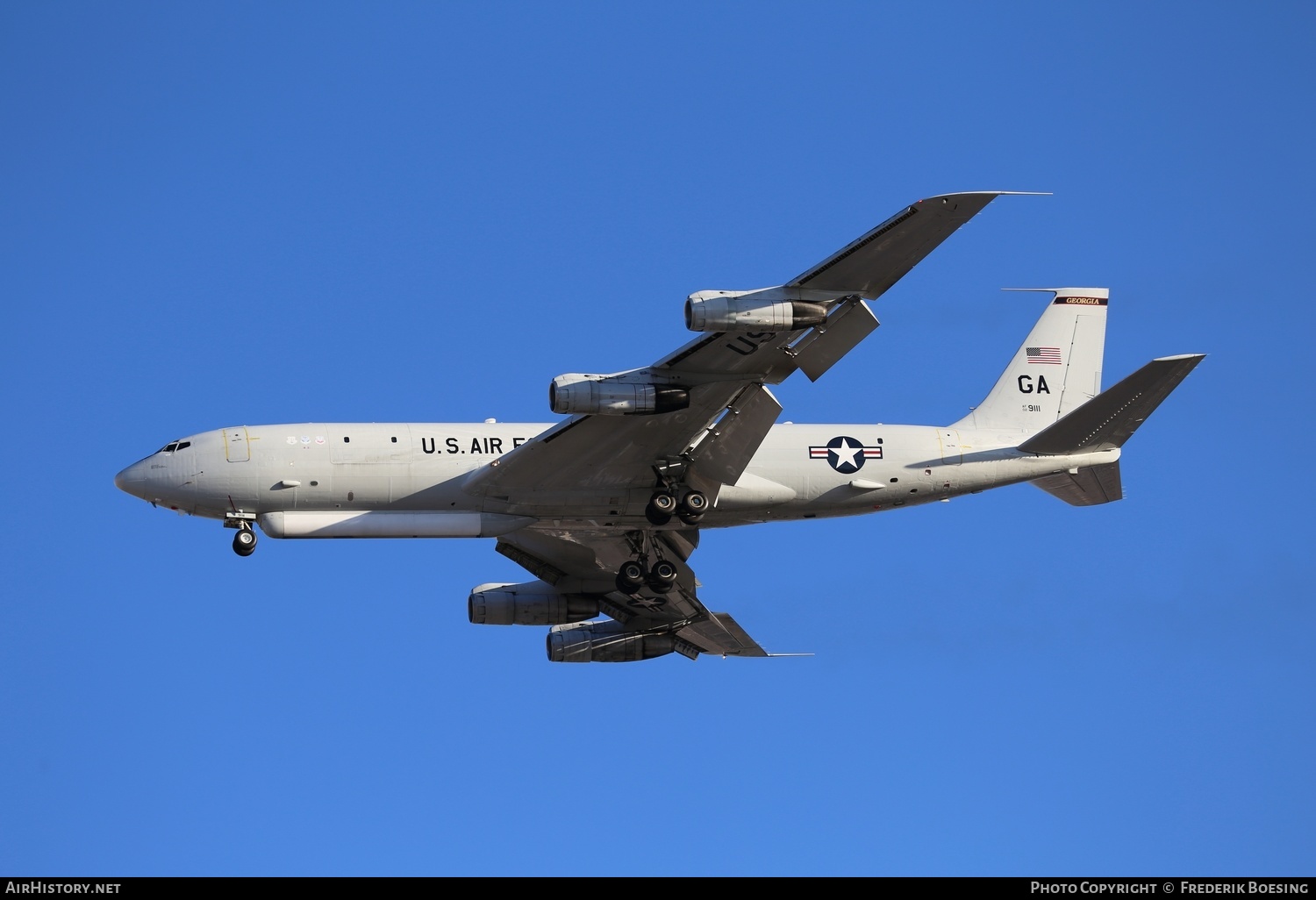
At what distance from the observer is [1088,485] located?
43.1 meters

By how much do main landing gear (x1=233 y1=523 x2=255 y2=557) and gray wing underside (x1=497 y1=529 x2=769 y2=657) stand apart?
771 centimetres

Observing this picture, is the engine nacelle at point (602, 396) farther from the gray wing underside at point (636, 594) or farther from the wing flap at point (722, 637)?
the wing flap at point (722, 637)

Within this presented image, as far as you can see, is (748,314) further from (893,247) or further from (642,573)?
(642,573)

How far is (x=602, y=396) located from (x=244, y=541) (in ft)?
33.3

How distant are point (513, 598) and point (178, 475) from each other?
36.4 feet

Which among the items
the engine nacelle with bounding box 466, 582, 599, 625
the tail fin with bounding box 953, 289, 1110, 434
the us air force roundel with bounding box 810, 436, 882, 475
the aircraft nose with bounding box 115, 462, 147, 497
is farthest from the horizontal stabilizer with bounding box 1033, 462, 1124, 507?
the aircraft nose with bounding box 115, 462, 147, 497

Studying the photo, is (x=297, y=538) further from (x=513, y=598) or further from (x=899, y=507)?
(x=899, y=507)

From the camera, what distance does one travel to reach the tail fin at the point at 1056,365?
44.9 m

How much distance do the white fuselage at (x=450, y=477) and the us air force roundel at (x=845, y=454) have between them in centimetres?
3

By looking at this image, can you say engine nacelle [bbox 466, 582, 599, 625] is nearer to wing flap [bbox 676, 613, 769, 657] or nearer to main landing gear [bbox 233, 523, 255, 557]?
wing flap [bbox 676, 613, 769, 657]

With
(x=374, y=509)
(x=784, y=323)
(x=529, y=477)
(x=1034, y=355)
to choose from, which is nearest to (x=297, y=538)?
(x=374, y=509)

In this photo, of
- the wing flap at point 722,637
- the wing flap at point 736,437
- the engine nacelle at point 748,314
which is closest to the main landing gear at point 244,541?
the wing flap at point 736,437

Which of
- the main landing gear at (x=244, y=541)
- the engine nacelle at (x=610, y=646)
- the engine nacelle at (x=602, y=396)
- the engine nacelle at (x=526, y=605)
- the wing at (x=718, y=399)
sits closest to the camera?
the wing at (x=718, y=399)
